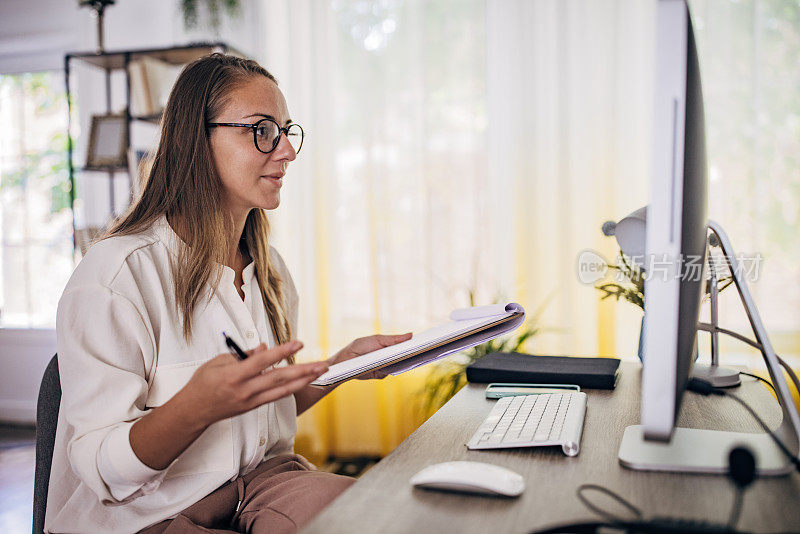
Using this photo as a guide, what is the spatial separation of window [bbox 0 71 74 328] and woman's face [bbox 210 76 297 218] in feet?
9.49

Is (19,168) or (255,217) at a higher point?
(19,168)

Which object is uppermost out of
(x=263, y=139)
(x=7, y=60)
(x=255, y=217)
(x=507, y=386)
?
(x=7, y=60)

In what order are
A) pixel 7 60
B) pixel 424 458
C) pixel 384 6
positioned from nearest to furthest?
pixel 424 458, pixel 384 6, pixel 7 60

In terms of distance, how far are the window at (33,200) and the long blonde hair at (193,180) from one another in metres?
2.86

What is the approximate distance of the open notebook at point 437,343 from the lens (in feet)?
3.28

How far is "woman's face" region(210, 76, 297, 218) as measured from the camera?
1.26 metres

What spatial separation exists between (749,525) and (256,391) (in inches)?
22.3

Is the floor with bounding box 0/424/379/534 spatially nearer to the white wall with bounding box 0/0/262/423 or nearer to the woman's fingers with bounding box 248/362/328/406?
the white wall with bounding box 0/0/262/423

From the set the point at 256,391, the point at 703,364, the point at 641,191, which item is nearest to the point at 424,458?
the point at 256,391

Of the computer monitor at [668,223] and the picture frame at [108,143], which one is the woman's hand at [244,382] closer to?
the computer monitor at [668,223]

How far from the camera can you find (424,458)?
3.05ft

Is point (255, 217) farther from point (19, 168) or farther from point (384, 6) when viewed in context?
point (19, 168)

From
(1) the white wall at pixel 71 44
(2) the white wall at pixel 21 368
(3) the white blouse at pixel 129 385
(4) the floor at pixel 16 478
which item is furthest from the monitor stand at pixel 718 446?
(2) the white wall at pixel 21 368

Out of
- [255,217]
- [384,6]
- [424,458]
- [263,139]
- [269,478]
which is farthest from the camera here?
[384,6]
